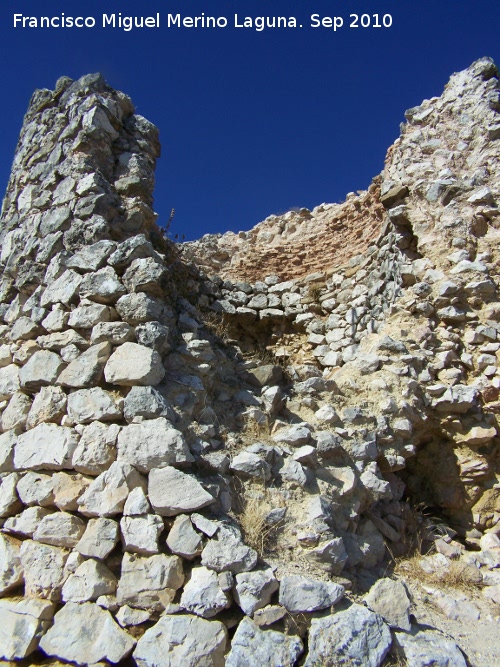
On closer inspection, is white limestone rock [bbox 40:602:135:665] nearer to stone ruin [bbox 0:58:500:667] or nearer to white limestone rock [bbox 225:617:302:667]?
stone ruin [bbox 0:58:500:667]

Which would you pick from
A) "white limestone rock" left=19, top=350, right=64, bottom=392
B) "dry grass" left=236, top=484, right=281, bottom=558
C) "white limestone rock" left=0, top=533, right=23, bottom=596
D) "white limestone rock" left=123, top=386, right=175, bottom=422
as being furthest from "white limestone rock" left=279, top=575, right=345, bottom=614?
"white limestone rock" left=19, top=350, right=64, bottom=392

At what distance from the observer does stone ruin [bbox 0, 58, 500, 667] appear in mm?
2771

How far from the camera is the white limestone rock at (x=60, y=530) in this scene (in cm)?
313

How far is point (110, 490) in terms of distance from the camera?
313 centimetres

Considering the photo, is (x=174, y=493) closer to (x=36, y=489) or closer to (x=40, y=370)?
(x=36, y=489)

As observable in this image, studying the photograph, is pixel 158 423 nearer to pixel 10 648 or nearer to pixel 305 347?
pixel 10 648

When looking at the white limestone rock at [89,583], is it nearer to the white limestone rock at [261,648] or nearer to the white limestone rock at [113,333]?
the white limestone rock at [261,648]

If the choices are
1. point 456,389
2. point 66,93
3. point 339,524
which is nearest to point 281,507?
point 339,524

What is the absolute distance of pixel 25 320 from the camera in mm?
4422

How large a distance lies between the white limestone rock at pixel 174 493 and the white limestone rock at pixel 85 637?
0.63 metres

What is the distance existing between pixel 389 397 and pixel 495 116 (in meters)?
4.27

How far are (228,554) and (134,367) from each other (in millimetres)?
1430

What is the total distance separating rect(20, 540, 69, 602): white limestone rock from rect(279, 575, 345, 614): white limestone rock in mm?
1309

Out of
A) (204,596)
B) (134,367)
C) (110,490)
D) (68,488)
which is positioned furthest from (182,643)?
(134,367)
